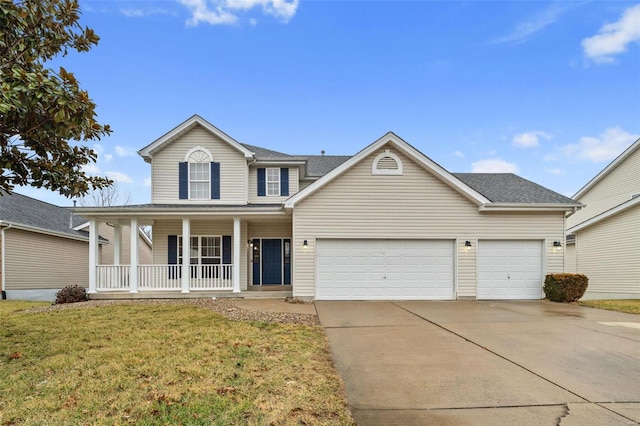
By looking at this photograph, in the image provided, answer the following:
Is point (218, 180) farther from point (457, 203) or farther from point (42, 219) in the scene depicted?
point (42, 219)

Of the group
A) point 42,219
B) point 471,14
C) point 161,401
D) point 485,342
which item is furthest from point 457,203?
point 42,219

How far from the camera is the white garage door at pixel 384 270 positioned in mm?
11992

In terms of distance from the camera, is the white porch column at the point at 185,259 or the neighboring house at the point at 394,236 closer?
the neighboring house at the point at 394,236

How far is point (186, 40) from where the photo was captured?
1723 cm

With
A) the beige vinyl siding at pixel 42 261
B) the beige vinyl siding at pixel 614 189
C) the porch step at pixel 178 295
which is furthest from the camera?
the beige vinyl siding at pixel 614 189

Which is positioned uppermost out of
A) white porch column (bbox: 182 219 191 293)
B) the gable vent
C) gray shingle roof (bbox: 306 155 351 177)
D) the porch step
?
gray shingle roof (bbox: 306 155 351 177)

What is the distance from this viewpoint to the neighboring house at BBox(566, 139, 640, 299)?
48.0 ft

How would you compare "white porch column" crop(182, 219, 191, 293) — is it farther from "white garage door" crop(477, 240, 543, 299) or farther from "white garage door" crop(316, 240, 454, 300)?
"white garage door" crop(477, 240, 543, 299)

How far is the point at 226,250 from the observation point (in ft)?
46.2

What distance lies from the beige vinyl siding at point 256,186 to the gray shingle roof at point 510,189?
22.2ft

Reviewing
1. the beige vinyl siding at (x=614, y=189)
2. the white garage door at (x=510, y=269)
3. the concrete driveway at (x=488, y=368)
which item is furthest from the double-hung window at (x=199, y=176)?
the beige vinyl siding at (x=614, y=189)

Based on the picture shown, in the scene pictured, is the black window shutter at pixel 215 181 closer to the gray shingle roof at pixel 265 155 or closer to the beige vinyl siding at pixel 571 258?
the gray shingle roof at pixel 265 155

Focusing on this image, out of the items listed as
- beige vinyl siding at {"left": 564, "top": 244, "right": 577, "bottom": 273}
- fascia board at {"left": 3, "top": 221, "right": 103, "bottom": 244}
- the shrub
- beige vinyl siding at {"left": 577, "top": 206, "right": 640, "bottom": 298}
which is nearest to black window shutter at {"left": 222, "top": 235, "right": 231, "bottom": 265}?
the shrub

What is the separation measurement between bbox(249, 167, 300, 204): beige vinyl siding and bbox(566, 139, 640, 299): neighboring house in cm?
1392
